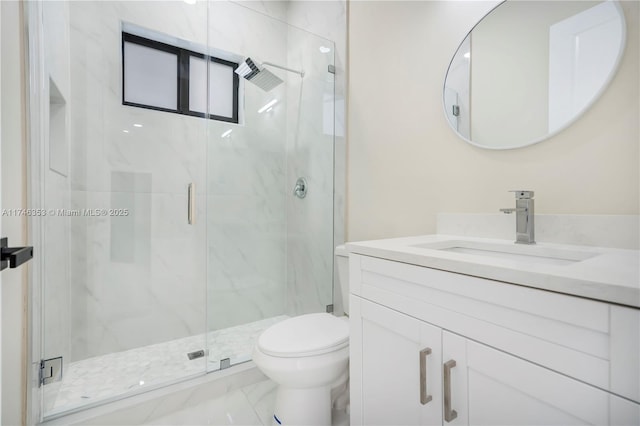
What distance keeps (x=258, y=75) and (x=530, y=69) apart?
5.31ft

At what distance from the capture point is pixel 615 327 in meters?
0.49

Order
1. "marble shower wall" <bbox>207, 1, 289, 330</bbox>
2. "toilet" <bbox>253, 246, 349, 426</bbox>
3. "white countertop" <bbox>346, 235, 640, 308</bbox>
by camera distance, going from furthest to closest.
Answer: "marble shower wall" <bbox>207, 1, 289, 330</bbox> → "toilet" <bbox>253, 246, 349, 426</bbox> → "white countertop" <bbox>346, 235, 640, 308</bbox>

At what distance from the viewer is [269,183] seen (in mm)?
2205

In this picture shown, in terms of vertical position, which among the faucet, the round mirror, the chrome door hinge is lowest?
the chrome door hinge

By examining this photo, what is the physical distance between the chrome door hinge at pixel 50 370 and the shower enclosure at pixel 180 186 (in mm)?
95

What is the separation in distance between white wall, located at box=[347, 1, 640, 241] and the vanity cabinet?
0.59 meters

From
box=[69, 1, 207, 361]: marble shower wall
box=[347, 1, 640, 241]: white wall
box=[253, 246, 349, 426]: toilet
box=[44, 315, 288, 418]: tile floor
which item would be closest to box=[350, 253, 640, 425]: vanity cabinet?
box=[253, 246, 349, 426]: toilet

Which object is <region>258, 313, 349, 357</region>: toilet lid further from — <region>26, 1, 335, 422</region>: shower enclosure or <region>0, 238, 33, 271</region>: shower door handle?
<region>0, 238, 33, 271</region>: shower door handle

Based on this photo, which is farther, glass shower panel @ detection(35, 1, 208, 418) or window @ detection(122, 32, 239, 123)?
window @ detection(122, 32, 239, 123)

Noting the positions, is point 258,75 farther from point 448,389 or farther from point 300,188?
point 448,389

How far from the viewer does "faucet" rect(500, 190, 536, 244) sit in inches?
39.4

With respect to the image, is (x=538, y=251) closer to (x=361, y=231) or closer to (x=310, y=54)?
(x=361, y=231)

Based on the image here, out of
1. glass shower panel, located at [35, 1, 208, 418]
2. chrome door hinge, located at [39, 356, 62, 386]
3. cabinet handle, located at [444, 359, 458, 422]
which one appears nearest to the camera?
cabinet handle, located at [444, 359, 458, 422]

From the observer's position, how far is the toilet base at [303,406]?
3.99 ft
